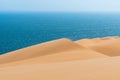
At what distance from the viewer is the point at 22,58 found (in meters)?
17.5

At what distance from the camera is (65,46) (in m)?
19.1

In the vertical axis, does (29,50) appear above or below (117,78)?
below

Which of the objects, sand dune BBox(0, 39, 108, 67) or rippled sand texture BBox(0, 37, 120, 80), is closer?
rippled sand texture BBox(0, 37, 120, 80)

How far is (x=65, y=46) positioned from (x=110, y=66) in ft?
34.6

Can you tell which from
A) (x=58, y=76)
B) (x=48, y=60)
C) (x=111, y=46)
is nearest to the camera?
(x=58, y=76)

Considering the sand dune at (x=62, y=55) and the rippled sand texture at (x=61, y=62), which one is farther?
the sand dune at (x=62, y=55)

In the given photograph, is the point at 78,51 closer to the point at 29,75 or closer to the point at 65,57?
the point at 65,57

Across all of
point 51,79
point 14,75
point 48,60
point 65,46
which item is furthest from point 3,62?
point 51,79

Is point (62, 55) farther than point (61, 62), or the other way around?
point (62, 55)

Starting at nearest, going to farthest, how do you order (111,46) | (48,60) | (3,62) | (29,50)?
1. (48,60)
2. (3,62)
3. (29,50)
4. (111,46)

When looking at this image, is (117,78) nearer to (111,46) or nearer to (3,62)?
(3,62)

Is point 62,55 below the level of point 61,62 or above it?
below

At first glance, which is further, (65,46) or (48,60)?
(65,46)

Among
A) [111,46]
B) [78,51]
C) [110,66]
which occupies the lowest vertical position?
[111,46]
